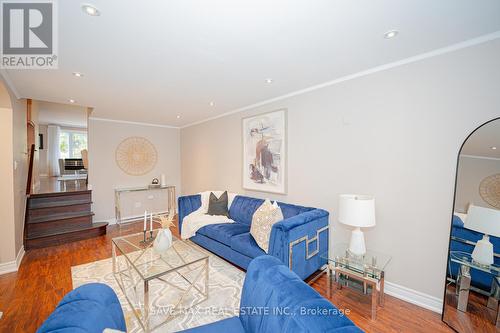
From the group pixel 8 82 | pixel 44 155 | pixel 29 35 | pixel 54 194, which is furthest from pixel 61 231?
pixel 44 155

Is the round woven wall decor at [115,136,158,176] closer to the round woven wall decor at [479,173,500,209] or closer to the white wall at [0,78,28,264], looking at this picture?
the white wall at [0,78,28,264]

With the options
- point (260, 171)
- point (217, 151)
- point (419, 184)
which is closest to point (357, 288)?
point (419, 184)

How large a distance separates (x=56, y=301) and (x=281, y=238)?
2.40 metres

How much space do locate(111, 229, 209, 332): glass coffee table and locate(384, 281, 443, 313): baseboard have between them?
1.98 metres

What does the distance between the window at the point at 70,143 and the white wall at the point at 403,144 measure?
9973 mm

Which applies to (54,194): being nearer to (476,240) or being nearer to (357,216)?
(357,216)

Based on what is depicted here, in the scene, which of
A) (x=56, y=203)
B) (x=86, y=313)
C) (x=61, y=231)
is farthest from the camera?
(x=56, y=203)

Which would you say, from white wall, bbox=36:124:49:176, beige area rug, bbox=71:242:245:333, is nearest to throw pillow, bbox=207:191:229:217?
beige area rug, bbox=71:242:245:333

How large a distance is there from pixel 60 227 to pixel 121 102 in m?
2.63

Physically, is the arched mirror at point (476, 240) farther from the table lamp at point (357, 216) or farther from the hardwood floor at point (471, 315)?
the table lamp at point (357, 216)

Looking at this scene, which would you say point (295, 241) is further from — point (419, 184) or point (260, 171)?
point (260, 171)

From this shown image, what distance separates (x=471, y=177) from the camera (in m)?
1.80

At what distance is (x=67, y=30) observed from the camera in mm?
1659

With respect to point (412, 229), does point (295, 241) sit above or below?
below
